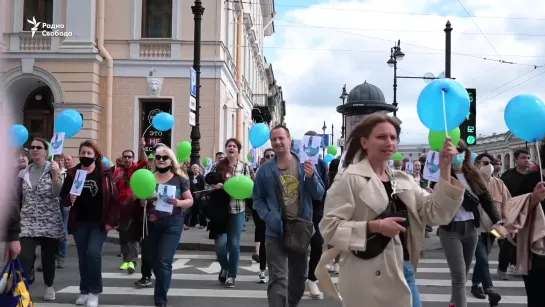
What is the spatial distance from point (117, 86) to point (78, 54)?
185 cm

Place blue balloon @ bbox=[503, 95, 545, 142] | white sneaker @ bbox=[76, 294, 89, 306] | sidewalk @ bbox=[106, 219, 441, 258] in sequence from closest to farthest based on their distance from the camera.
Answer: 1. blue balloon @ bbox=[503, 95, 545, 142]
2. white sneaker @ bbox=[76, 294, 89, 306]
3. sidewalk @ bbox=[106, 219, 441, 258]

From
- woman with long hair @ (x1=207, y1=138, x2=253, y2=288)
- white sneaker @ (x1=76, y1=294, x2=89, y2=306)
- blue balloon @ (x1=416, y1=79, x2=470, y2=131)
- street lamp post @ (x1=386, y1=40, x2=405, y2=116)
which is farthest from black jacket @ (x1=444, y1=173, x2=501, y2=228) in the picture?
street lamp post @ (x1=386, y1=40, x2=405, y2=116)

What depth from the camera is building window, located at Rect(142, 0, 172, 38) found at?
21922mm

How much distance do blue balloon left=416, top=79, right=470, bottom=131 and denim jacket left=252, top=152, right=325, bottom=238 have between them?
5.96 feet

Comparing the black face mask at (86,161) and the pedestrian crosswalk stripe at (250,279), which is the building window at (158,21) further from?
the black face mask at (86,161)

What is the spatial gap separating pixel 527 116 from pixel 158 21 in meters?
19.0

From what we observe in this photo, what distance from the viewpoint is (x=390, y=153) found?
3.48m

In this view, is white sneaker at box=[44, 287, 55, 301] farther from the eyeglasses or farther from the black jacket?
the black jacket

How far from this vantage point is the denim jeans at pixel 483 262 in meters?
7.17

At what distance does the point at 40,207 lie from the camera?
680cm

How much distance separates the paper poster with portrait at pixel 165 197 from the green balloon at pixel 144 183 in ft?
0.69

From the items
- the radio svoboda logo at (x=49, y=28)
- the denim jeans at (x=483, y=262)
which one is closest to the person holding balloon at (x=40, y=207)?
the denim jeans at (x=483, y=262)

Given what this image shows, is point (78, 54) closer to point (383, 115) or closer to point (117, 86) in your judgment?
point (117, 86)

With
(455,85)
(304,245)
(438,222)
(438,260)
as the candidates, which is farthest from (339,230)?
(438,260)
